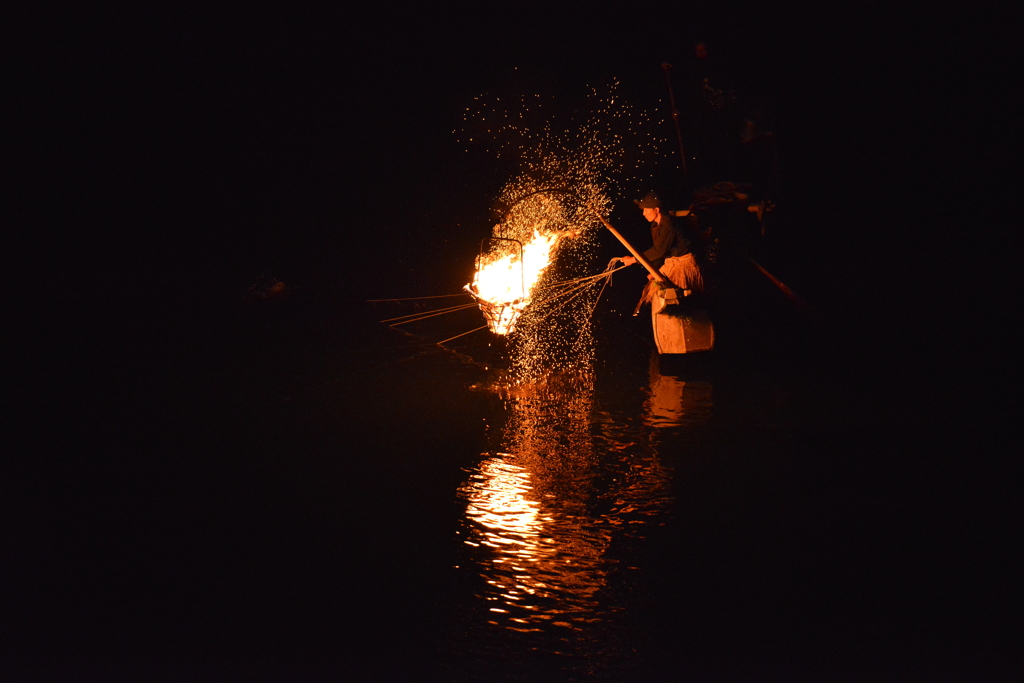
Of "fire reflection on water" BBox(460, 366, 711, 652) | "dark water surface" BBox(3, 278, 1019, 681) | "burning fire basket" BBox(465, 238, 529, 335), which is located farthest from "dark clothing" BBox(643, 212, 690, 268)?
"fire reflection on water" BBox(460, 366, 711, 652)

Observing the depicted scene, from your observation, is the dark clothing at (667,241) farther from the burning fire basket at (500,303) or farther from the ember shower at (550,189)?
the burning fire basket at (500,303)

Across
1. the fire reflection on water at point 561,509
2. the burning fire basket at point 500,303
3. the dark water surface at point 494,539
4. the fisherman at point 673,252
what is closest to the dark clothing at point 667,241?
the fisherman at point 673,252

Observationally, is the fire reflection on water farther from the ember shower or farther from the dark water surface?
the ember shower

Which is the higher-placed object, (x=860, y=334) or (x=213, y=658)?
(x=860, y=334)

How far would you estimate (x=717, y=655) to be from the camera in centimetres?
306

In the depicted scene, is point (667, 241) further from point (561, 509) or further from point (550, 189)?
point (561, 509)

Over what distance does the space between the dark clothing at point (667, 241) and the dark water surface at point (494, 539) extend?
2.44 metres

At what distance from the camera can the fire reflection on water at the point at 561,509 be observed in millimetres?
3449

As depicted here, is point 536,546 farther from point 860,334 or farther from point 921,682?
point 860,334

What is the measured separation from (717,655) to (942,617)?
1.26 m

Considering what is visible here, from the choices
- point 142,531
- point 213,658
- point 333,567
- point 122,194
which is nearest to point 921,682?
point 333,567

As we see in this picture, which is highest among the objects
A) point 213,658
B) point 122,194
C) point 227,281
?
point 122,194

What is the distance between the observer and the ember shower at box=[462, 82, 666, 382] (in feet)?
30.0

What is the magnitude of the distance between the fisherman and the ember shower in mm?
841
